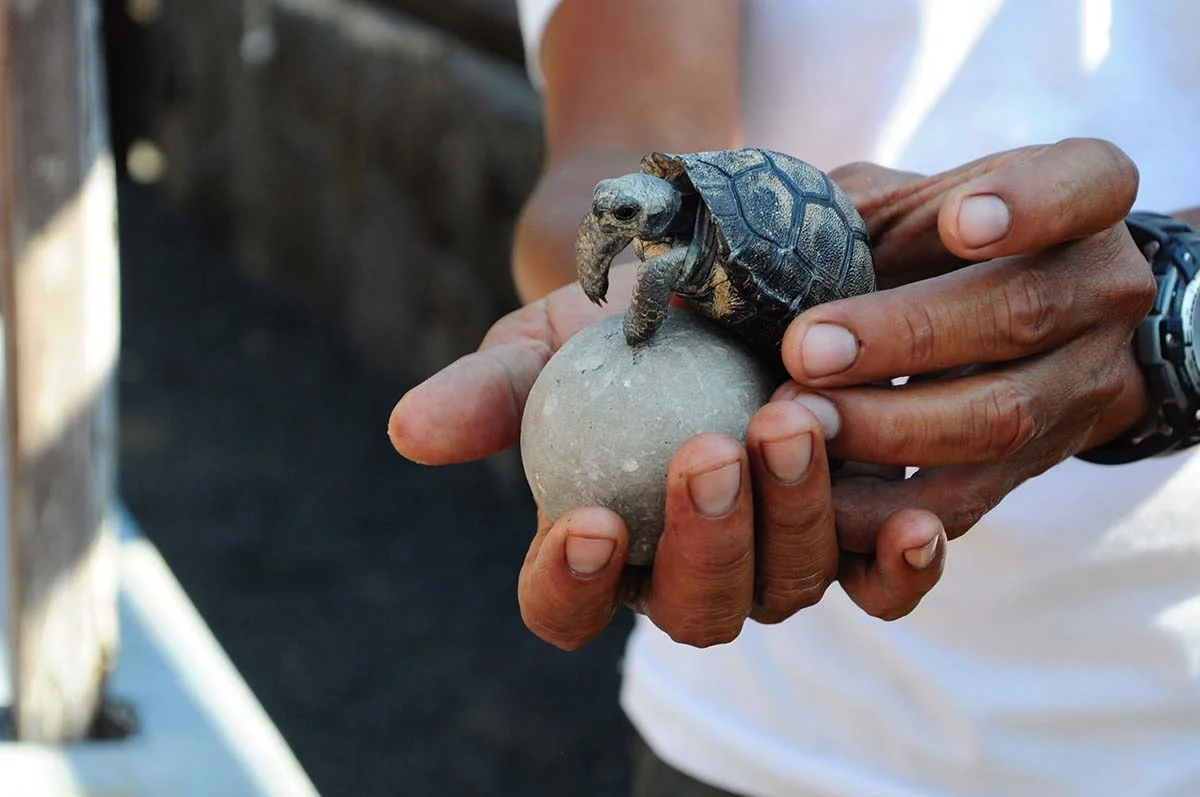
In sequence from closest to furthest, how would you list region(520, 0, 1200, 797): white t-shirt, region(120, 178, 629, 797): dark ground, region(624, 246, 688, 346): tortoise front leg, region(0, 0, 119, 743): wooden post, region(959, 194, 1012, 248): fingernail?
region(959, 194, 1012, 248): fingernail, region(624, 246, 688, 346): tortoise front leg, region(520, 0, 1200, 797): white t-shirt, region(0, 0, 119, 743): wooden post, region(120, 178, 629, 797): dark ground

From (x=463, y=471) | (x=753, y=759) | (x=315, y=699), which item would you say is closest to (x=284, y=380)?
(x=463, y=471)

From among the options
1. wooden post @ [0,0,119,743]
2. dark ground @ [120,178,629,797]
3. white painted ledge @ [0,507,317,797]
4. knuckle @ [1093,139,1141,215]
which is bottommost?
dark ground @ [120,178,629,797]

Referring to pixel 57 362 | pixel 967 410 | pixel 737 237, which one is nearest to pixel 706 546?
pixel 967 410

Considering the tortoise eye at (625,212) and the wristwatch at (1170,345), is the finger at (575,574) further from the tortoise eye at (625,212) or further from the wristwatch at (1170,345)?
the wristwatch at (1170,345)

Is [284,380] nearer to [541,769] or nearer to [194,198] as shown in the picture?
[194,198]

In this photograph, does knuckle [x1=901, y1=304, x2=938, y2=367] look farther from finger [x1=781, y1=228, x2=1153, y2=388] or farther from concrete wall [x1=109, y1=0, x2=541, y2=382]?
concrete wall [x1=109, y1=0, x2=541, y2=382]

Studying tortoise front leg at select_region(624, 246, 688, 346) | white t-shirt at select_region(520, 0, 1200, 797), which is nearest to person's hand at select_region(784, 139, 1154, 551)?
tortoise front leg at select_region(624, 246, 688, 346)
